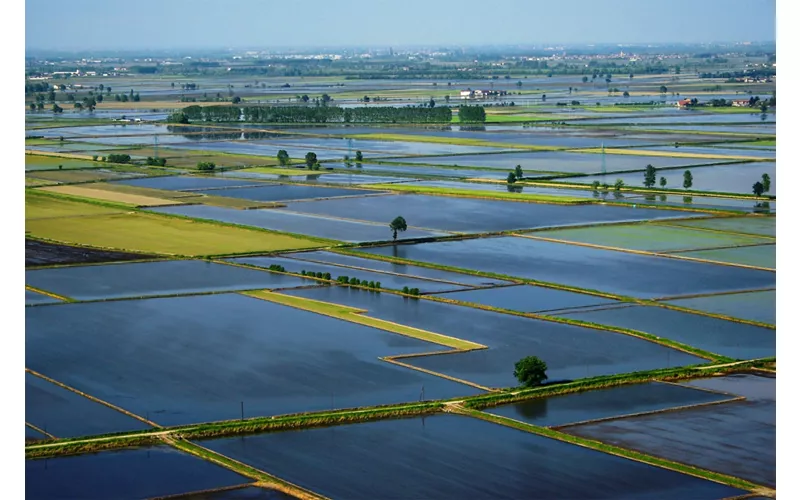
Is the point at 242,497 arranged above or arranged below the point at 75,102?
below

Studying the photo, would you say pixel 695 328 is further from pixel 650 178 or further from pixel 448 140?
pixel 448 140

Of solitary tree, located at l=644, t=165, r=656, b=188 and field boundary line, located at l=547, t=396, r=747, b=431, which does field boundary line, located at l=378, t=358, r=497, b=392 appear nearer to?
field boundary line, located at l=547, t=396, r=747, b=431

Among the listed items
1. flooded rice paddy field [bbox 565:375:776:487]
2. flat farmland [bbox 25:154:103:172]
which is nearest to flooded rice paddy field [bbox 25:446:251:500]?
flooded rice paddy field [bbox 565:375:776:487]

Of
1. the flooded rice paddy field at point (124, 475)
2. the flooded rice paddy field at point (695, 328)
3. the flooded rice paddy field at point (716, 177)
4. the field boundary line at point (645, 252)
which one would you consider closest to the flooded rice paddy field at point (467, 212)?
the field boundary line at point (645, 252)

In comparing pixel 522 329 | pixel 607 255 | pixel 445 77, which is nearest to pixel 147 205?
pixel 607 255

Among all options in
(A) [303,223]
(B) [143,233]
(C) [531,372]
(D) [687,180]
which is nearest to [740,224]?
(D) [687,180]

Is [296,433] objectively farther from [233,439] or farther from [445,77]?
[445,77]
